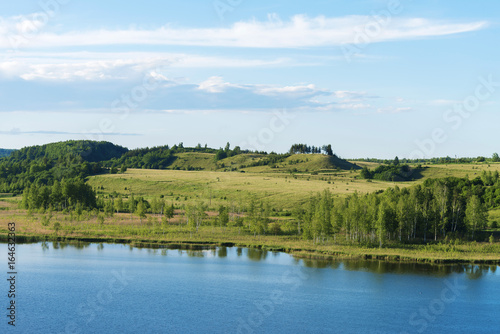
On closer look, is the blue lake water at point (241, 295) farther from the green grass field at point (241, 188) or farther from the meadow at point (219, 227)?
the green grass field at point (241, 188)

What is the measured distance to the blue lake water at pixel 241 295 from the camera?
52.5 meters

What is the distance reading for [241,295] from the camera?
62.8 m

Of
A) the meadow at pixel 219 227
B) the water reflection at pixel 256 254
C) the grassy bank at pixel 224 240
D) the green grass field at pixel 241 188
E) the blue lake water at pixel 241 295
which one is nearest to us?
the blue lake water at pixel 241 295

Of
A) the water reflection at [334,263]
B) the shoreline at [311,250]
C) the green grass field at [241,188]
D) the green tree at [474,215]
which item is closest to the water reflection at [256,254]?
the water reflection at [334,263]

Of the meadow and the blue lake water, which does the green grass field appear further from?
the blue lake water

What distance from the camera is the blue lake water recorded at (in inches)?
2068

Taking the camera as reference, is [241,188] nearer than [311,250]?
No

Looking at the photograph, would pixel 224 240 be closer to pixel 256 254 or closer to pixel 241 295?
pixel 256 254

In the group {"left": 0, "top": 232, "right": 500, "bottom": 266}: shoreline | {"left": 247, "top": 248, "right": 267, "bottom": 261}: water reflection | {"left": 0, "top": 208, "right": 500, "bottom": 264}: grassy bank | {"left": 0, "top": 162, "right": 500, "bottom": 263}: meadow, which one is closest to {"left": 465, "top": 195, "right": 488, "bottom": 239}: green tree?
{"left": 0, "top": 162, "right": 500, "bottom": 263}: meadow

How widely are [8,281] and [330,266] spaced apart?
46.3 m

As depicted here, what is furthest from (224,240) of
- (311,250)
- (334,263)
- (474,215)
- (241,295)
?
(474,215)

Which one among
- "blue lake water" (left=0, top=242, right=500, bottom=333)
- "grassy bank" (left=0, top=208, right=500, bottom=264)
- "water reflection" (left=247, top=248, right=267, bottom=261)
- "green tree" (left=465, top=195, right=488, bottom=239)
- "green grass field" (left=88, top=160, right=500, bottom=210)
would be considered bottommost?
"blue lake water" (left=0, top=242, right=500, bottom=333)

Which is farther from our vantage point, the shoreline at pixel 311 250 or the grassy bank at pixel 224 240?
the grassy bank at pixel 224 240

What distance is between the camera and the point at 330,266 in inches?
3169
